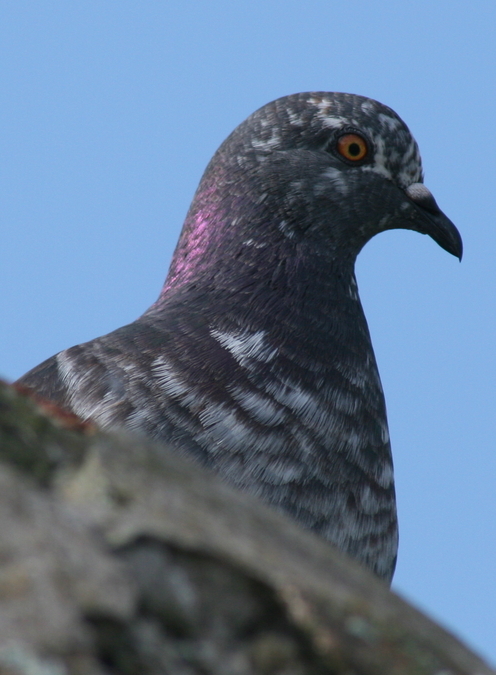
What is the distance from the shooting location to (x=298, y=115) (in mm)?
7535

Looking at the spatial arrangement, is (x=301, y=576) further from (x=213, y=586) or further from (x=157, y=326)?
(x=157, y=326)

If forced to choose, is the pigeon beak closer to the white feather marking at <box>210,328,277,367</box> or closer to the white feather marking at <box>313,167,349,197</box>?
the white feather marking at <box>313,167,349,197</box>

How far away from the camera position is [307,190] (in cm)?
728

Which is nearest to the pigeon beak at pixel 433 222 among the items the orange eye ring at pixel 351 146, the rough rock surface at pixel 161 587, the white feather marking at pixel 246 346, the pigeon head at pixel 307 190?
the pigeon head at pixel 307 190

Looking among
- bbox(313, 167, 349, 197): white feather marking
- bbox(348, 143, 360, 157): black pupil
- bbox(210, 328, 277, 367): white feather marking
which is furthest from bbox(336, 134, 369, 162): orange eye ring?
bbox(210, 328, 277, 367): white feather marking

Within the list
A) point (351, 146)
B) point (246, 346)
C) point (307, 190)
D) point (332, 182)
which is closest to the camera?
point (246, 346)

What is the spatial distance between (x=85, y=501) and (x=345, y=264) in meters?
→ 5.31

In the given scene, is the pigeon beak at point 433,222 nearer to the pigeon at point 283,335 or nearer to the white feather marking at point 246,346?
the pigeon at point 283,335

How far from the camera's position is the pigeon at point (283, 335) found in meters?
5.78

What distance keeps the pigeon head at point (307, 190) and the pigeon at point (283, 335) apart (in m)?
0.01

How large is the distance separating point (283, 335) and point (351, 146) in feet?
6.24

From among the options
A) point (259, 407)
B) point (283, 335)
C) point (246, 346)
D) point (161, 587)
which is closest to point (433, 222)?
point (283, 335)

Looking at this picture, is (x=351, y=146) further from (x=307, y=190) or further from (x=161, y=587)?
(x=161, y=587)

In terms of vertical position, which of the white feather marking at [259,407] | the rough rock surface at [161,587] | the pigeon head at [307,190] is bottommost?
the rough rock surface at [161,587]
